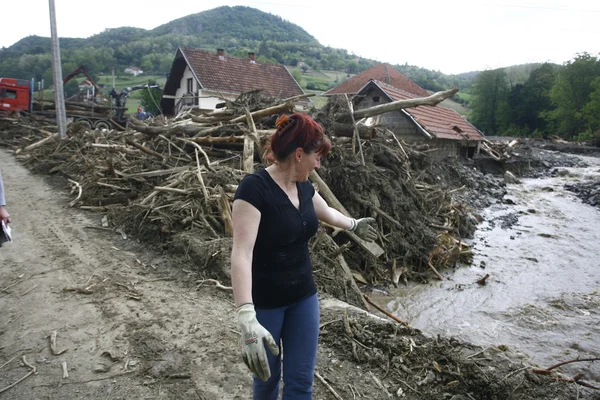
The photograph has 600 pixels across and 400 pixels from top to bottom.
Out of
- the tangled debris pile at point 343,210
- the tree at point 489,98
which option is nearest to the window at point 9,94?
the tangled debris pile at point 343,210

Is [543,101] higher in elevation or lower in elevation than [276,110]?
higher

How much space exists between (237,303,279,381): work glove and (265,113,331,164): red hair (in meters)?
0.76

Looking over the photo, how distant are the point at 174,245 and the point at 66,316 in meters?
1.84

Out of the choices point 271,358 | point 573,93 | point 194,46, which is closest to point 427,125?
point 271,358

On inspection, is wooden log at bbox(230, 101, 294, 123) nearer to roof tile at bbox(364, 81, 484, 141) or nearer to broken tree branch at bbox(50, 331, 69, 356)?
broken tree branch at bbox(50, 331, 69, 356)

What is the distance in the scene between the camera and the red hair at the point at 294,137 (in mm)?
1823

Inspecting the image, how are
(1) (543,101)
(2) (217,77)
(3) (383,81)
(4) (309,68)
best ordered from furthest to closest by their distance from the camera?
(4) (309,68)
(1) (543,101)
(3) (383,81)
(2) (217,77)

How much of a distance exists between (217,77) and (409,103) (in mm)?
20226

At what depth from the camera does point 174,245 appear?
5.22 meters

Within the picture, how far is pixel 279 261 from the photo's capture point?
6.02 ft

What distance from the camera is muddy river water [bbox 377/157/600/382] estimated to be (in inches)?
210

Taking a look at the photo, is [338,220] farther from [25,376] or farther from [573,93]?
[573,93]

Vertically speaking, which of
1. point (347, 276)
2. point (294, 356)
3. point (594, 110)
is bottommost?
point (347, 276)

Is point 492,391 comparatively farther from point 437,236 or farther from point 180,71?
point 180,71
